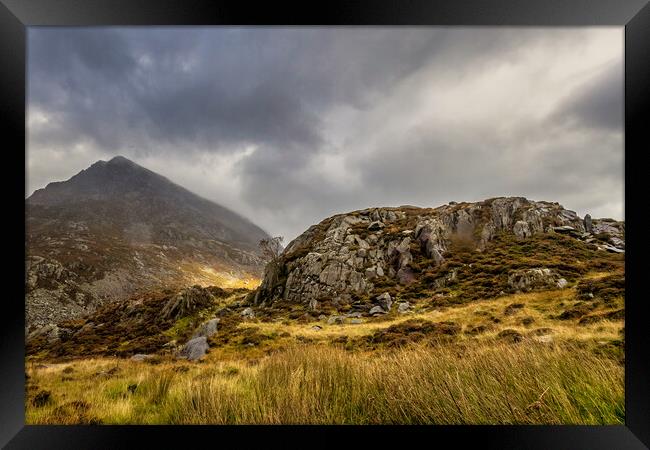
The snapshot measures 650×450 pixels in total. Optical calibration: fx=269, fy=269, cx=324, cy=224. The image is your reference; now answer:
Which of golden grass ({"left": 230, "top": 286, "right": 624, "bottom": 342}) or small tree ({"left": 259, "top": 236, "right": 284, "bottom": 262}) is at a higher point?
small tree ({"left": 259, "top": 236, "right": 284, "bottom": 262})

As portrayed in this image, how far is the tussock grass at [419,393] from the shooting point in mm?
2254

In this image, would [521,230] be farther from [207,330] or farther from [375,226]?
[207,330]

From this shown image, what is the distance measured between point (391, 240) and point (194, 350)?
79.8 ft

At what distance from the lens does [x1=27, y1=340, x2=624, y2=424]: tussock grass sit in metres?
2.25

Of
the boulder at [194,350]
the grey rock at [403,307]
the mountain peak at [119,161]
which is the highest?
the mountain peak at [119,161]

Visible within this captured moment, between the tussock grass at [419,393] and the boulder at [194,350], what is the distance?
8.27 meters

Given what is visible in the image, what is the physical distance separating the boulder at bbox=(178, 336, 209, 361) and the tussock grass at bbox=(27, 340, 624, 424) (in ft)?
27.1

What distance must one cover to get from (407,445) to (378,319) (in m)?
17.1

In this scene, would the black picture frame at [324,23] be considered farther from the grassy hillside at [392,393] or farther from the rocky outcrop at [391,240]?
the rocky outcrop at [391,240]

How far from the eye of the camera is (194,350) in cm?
1088

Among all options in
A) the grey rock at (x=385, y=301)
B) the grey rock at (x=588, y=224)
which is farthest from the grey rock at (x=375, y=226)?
the grey rock at (x=588, y=224)

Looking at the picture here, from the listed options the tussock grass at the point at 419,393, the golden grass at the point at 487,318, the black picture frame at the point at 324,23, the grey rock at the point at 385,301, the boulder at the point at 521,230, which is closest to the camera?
the black picture frame at the point at 324,23

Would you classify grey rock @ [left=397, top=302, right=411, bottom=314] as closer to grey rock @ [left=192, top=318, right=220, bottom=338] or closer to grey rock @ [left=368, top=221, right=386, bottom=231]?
grey rock @ [left=192, top=318, right=220, bottom=338]

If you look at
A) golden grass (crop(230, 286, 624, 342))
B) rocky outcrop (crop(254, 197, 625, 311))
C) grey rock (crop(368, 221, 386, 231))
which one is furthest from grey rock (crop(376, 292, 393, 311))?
grey rock (crop(368, 221, 386, 231))
